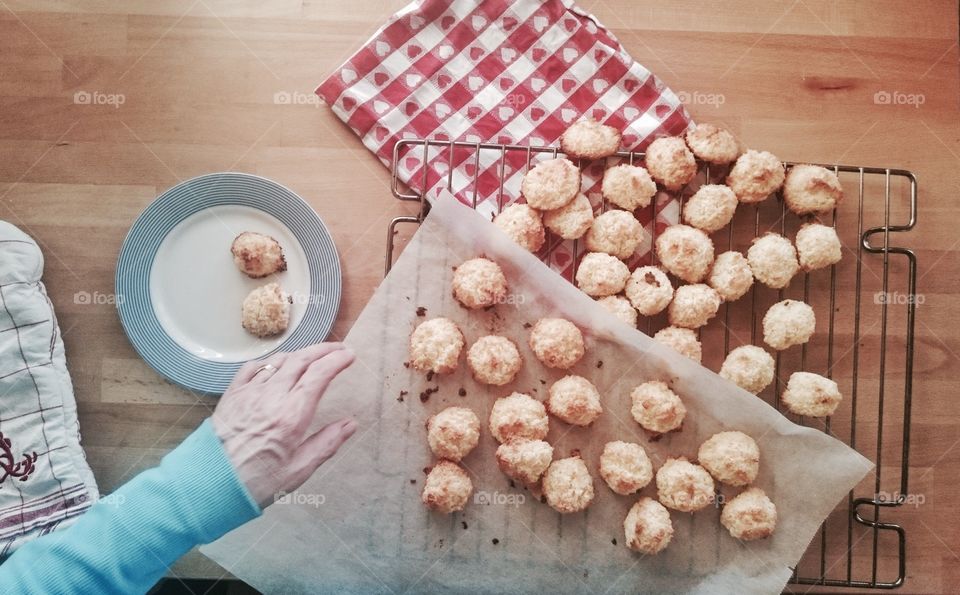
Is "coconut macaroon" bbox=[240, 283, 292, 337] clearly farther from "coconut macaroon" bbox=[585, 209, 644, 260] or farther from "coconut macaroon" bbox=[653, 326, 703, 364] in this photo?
"coconut macaroon" bbox=[653, 326, 703, 364]

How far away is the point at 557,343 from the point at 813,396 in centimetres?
83

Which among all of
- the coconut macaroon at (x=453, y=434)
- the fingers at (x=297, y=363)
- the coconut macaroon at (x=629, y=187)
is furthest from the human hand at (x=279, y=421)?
the coconut macaroon at (x=629, y=187)

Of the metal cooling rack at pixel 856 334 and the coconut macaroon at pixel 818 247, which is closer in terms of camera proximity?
the coconut macaroon at pixel 818 247

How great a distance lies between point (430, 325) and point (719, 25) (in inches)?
56.7

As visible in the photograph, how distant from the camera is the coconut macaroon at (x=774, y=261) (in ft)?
7.75

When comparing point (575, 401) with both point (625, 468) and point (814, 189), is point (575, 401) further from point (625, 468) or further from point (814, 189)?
point (814, 189)

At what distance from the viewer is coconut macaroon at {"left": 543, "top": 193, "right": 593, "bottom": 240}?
236 cm

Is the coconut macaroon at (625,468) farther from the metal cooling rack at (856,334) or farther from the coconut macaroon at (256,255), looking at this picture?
the coconut macaroon at (256,255)

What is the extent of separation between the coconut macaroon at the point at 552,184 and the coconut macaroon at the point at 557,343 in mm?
369

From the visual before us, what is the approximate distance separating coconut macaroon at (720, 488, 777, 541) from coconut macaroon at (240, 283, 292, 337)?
1.53 m

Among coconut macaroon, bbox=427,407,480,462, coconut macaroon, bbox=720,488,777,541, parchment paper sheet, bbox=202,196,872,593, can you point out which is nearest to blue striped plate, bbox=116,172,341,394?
parchment paper sheet, bbox=202,196,872,593

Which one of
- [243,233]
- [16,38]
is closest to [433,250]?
[243,233]

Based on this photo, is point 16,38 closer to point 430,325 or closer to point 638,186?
point 430,325

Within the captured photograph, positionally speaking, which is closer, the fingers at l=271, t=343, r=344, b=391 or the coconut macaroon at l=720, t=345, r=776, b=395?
the fingers at l=271, t=343, r=344, b=391
